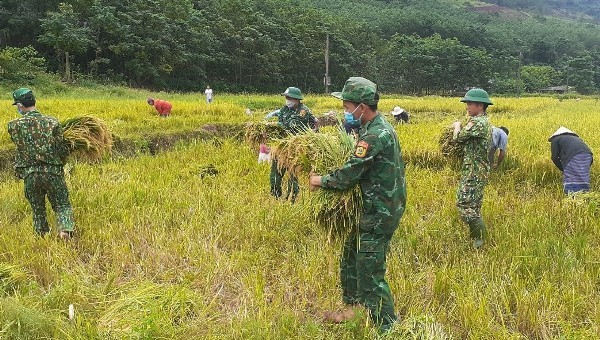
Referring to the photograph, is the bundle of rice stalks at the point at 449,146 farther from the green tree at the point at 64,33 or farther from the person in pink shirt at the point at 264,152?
the green tree at the point at 64,33

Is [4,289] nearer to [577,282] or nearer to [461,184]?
[461,184]

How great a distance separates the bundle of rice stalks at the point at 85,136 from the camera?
459cm

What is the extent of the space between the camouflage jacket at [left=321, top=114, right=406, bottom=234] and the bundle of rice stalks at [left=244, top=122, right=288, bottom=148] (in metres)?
2.79

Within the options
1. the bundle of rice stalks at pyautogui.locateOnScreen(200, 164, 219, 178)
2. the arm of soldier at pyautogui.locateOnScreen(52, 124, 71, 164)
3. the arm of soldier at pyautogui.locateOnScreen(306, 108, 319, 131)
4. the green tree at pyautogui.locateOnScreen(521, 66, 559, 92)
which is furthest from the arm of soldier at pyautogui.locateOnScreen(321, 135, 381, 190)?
the green tree at pyautogui.locateOnScreen(521, 66, 559, 92)

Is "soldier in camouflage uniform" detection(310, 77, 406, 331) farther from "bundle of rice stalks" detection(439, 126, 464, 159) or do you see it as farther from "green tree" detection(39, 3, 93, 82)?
"green tree" detection(39, 3, 93, 82)

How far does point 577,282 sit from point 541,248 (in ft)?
1.80

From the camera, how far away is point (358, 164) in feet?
9.09

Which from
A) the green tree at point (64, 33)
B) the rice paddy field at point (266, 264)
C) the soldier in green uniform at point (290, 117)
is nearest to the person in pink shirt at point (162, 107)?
the rice paddy field at point (266, 264)

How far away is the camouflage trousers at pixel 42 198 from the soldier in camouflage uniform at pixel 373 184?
Result: 2.84 metres

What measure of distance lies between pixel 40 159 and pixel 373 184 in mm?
3302

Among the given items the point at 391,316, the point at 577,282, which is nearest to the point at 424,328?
the point at 391,316

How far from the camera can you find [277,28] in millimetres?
35938

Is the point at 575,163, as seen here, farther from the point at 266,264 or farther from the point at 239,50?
the point at 239,50

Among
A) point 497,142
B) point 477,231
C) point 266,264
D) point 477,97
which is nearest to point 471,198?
point 477,231
